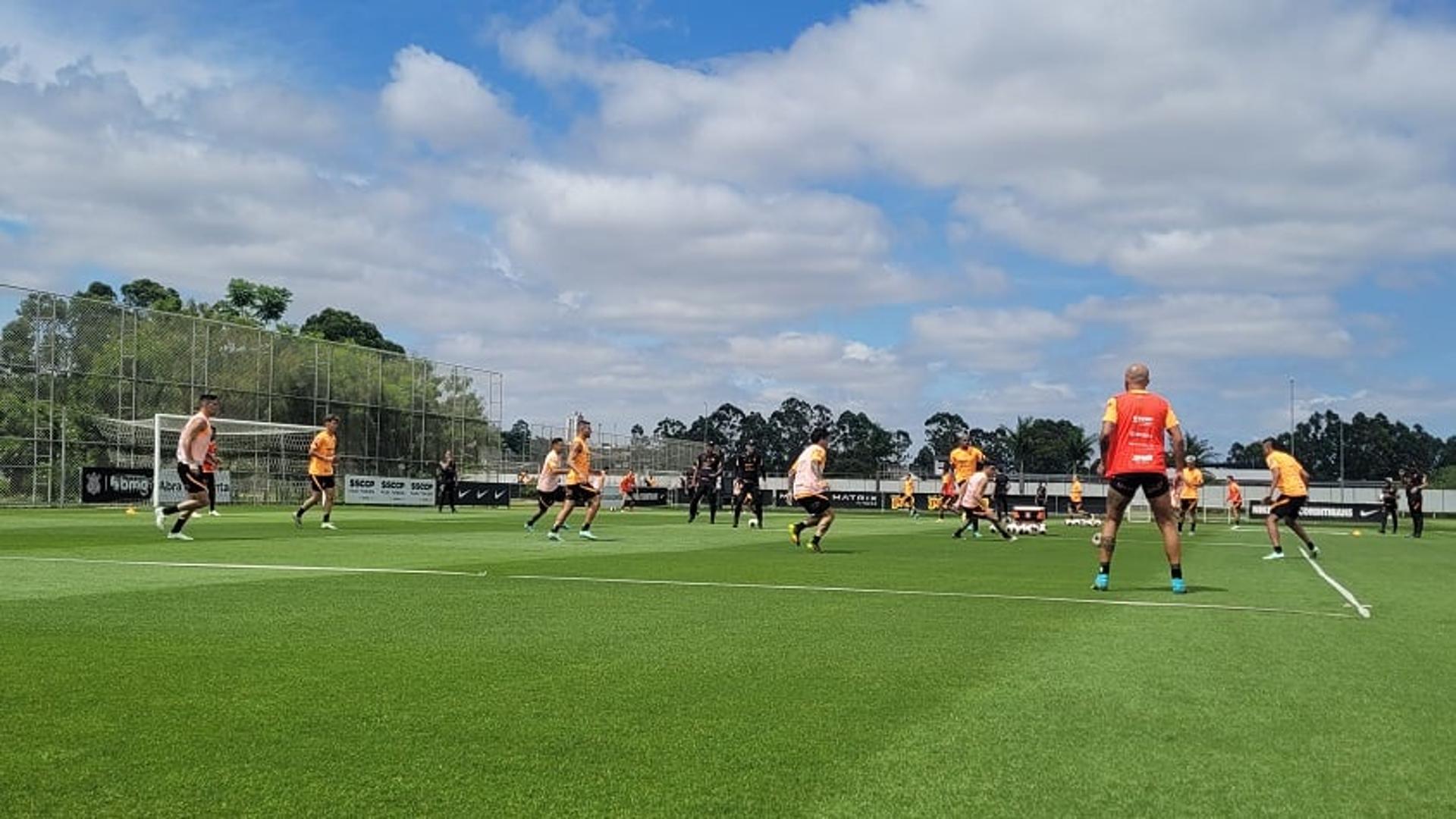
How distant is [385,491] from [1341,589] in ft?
144

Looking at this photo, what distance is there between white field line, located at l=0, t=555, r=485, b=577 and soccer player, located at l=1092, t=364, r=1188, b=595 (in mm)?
5908

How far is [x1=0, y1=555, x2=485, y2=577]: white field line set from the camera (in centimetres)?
1237

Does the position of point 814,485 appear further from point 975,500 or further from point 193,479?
point 193,479

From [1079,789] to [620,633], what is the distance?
160 inches

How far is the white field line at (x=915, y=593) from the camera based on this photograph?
9.96 metres

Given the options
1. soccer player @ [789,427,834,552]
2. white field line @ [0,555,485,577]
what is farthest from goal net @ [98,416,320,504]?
white field line @ [0,555,485,577]

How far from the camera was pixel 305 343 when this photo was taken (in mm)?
57344

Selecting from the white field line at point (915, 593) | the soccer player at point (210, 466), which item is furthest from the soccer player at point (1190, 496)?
the soccer player at point (210, 466)

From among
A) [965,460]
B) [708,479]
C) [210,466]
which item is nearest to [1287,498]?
[965,460]

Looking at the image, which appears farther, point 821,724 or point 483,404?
point 483,404

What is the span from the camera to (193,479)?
18250 millimetres

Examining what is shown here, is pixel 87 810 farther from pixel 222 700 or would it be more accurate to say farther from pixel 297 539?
pixel 297 539

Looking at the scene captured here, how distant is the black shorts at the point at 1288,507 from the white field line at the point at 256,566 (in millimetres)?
12673

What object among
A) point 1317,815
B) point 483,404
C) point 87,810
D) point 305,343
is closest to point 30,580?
point 87,810
